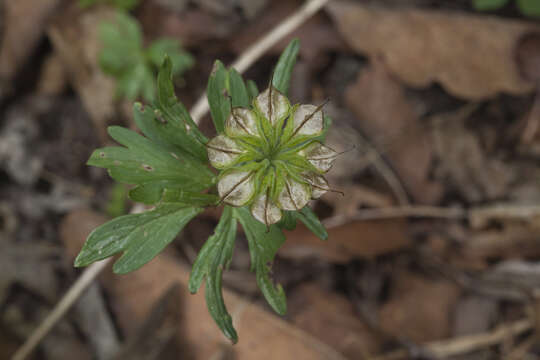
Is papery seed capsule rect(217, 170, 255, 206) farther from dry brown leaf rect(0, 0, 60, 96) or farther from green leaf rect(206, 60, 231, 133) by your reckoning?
dry brown leaf rect(0, 0, 60, 96)

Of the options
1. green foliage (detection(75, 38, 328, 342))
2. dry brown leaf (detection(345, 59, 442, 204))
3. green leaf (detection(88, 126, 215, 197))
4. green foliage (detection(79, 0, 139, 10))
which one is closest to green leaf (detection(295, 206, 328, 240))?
green foliage (detection(75, 38, 328, 342))

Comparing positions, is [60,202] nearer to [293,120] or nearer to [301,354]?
[301,354]

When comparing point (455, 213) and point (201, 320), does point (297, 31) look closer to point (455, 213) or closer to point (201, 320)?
point (455, 213)

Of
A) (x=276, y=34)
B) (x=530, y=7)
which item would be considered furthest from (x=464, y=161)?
(x=276, y=34)

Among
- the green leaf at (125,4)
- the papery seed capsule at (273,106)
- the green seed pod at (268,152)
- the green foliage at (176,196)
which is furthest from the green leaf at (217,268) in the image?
the green leaf at (125,4)

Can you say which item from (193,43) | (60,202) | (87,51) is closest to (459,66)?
(193,43)

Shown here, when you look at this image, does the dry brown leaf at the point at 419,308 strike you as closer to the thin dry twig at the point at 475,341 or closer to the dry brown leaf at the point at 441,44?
the thin dry twig at the point at 475,341

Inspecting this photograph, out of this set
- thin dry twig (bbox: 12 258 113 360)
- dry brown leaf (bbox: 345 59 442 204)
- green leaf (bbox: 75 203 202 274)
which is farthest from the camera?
dry brown leaf (bbox: 345 59 442 204)
